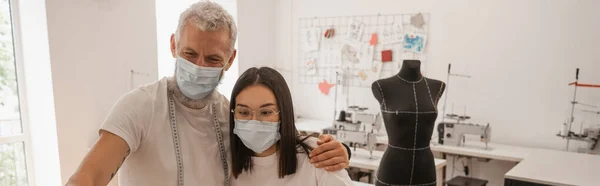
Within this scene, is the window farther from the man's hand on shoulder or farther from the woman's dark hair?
the man's hand on shoulder

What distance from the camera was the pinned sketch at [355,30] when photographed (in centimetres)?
475

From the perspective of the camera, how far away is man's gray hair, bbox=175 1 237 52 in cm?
115

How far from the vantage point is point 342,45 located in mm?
4895

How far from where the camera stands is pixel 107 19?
131 inches

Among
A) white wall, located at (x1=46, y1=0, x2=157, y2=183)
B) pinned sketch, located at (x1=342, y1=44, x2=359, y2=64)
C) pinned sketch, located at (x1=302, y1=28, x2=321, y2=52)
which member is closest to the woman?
white wall, located at (x1=46, y1=0, x2=157, y2=183)

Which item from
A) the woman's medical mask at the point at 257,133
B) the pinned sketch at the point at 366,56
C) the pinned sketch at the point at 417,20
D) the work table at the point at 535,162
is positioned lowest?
the work table at the point at 535,162

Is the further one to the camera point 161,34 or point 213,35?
point 161,34

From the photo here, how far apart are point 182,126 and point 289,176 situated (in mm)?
383

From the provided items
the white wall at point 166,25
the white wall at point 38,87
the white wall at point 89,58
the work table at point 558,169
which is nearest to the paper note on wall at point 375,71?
the white wall at point 166,25

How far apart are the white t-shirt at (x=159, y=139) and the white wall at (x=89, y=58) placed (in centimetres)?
216

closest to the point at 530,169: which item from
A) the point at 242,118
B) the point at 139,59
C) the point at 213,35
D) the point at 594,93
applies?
the point at 594,93

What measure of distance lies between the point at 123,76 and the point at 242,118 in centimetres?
252

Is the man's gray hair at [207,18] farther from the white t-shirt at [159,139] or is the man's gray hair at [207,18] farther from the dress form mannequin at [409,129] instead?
the dress form mannequin at [409,129]

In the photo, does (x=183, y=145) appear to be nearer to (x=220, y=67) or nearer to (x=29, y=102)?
(x=220, y=67)
